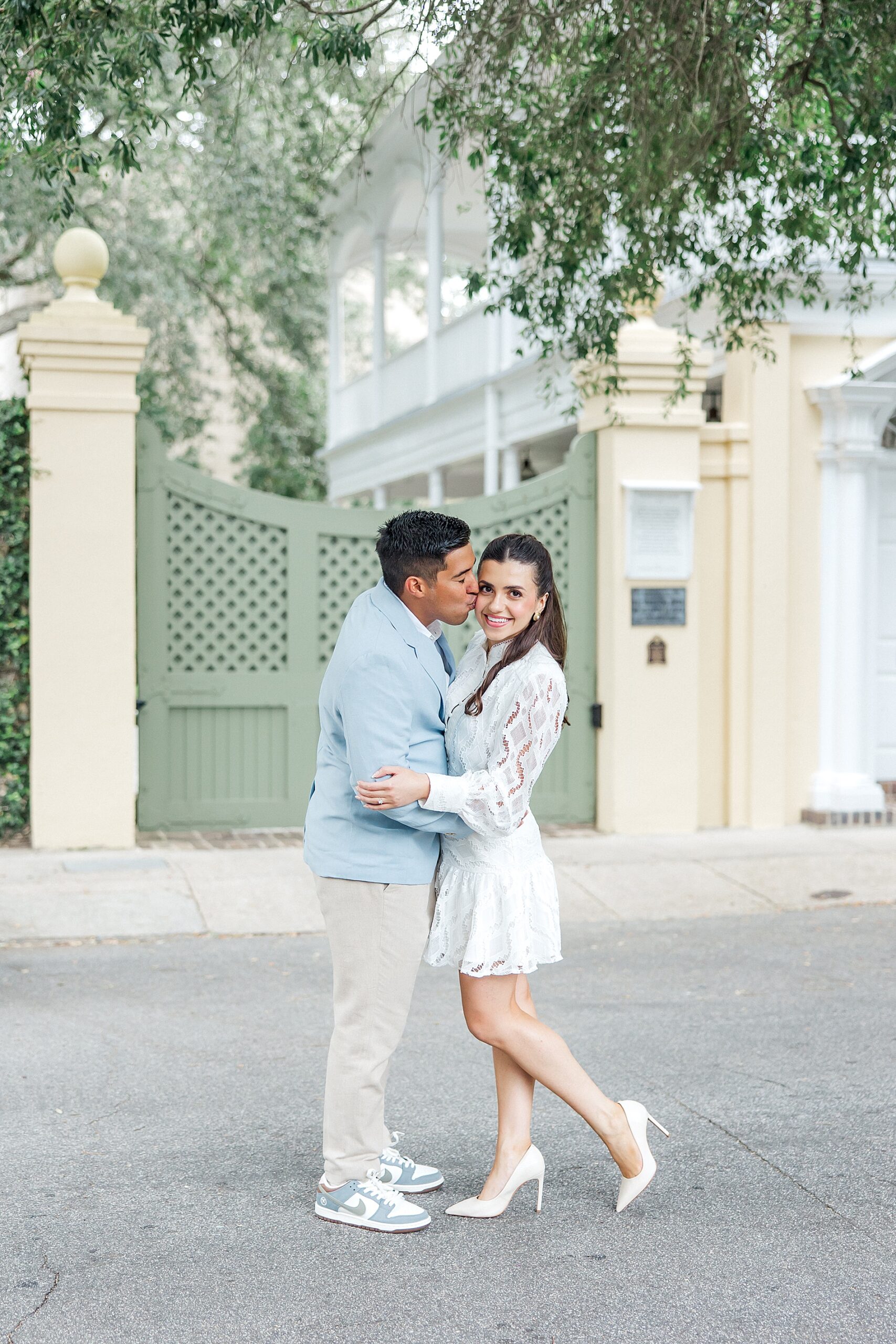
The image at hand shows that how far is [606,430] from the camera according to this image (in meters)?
9.19

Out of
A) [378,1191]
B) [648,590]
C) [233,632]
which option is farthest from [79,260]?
[378,1191]

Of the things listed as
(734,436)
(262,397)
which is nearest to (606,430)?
(734,436)

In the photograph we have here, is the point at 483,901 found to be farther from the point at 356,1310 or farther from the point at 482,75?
the point at 482,75

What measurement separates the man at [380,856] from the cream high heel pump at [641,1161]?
523 mm

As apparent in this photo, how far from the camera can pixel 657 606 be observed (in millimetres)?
9141

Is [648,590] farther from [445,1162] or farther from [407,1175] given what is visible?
[407,1175]

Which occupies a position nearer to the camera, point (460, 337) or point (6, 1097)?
point (6, 1097)

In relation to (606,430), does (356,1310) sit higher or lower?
lower

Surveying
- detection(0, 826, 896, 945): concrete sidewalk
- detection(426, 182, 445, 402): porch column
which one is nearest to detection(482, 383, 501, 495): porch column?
detection(426, 182, 445, 402): porch column

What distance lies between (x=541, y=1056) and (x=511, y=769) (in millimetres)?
772

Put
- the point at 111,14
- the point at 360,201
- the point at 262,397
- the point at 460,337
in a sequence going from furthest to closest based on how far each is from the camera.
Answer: the point at 262,397
the point at 360,201
the point at 460,337
the point at 111,14

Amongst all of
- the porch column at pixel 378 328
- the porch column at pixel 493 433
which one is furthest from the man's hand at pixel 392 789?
the porch column at pixel 378 328

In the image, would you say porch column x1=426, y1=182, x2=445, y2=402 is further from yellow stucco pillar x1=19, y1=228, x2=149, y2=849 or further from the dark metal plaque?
yellow stucco pillar x1=19, y1=228, x2=149, y2=849

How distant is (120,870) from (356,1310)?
196 inches
